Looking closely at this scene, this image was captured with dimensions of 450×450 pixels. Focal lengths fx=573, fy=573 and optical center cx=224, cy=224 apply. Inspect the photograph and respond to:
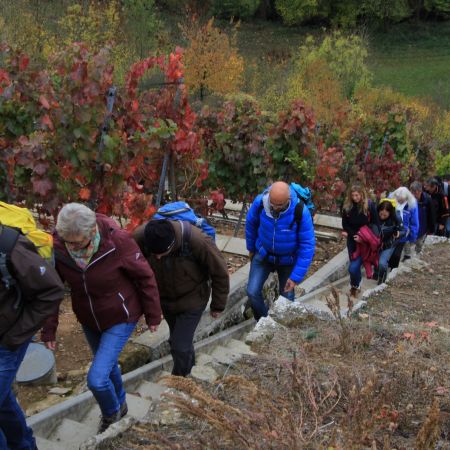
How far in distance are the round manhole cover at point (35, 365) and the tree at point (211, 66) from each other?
23.6m

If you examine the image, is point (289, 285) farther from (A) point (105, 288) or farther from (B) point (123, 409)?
(A) point (105, 288)

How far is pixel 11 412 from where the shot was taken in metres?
3.20

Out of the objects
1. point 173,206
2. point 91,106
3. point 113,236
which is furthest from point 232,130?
point 113,236

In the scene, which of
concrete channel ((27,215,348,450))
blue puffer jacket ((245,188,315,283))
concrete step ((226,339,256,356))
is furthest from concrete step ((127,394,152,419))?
blue puffer jacket ((245,188,315,283))

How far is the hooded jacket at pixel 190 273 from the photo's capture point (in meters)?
3.95

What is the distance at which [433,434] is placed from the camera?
266cm

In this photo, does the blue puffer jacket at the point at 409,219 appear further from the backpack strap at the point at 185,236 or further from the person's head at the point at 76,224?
the person's head at the point at 76,224

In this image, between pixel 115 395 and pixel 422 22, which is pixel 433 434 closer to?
pixel 115 395

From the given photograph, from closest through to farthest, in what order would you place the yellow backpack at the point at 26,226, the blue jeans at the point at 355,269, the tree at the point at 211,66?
1. the yellow backpack at the point at 26,226
2. the blue jeans at the point at 355,269
3. the tree at the point at 211,66

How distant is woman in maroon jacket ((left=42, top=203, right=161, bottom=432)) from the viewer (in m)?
3.34

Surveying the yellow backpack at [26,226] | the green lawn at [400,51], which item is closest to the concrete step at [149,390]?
the yellow backpack at [26,226]

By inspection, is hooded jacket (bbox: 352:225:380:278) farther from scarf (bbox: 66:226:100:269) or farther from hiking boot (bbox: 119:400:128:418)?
scarf (bbox: 66:226:100:269)

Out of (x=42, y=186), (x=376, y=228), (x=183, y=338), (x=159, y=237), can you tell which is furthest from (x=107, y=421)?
(x=376, y=228)

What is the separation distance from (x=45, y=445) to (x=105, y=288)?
109 centimetres
